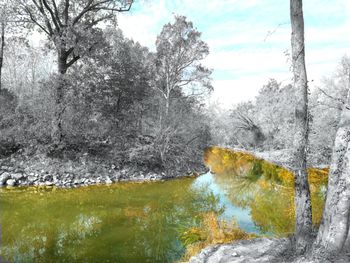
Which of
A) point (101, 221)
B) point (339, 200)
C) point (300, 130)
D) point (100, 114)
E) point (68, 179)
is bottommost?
point (101, 221)

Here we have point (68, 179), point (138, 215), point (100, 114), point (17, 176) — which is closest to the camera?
point (138, 215)

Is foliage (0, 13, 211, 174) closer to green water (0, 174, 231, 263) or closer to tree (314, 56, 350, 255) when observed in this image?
green water (0, 174, 231, 263)

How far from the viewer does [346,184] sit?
13.9ft

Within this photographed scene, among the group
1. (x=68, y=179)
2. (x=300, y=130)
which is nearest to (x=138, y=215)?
(x=68, y=179)

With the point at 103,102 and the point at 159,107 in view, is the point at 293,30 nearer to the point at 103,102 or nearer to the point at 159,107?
the point at 103,102

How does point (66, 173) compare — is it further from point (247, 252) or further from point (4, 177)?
point (247, 252)

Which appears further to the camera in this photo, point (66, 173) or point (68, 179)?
point (66, 173)

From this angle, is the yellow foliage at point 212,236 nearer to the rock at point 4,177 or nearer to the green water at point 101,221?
the green water at point 101,221

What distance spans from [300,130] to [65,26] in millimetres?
14578

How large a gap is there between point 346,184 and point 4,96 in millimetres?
17905

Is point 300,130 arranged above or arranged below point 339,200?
above

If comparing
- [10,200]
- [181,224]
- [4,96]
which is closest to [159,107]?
[4,96]

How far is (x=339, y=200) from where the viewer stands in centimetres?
428

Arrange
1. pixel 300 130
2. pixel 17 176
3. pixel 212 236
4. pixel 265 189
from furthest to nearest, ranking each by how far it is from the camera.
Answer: pixel 17 176, pixel 265 189, pixel 212 236, pixel 300 130
